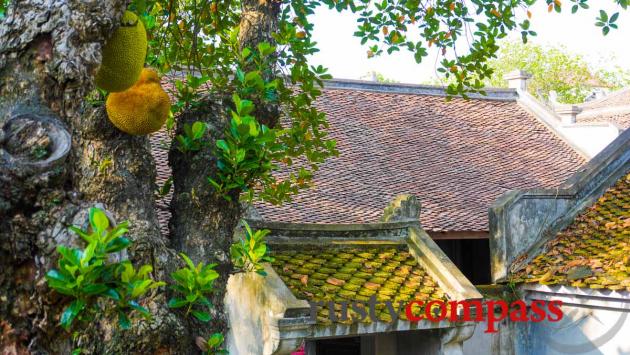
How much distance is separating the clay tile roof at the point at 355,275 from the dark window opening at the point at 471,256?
479cm

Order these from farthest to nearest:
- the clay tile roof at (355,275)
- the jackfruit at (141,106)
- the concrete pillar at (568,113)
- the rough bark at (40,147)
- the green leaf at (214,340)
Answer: the concrete pillar at (568,113) < the clay tile roof at (355,275) < the green leaf at (214,340) < the jackfruit at (141,106) < the rough bark at (40,147)

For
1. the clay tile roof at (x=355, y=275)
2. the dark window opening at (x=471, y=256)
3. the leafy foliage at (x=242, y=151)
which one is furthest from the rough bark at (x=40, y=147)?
the dark window opening at (x=471, y=256)

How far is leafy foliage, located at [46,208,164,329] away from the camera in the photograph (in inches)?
89.7

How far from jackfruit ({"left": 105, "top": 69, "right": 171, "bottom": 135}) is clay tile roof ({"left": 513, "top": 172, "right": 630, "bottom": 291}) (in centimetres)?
751

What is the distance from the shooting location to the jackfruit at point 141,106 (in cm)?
340

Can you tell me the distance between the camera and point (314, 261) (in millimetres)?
8992

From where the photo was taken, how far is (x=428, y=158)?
16.1 meters

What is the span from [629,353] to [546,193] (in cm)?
258

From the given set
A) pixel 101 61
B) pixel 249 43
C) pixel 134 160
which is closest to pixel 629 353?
pixel 249 43

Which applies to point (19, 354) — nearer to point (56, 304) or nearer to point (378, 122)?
point (56, 304)

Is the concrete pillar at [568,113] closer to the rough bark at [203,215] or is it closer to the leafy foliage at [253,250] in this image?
the leafy foliage at [253,250]

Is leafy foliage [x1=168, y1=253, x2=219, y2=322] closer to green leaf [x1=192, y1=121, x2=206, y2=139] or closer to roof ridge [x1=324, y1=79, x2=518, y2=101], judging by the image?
green leaf [x1=192, y1=121, x2=206, y2=139]

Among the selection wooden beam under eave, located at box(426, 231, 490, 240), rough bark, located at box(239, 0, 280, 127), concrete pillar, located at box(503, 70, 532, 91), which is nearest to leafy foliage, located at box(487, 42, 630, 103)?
→ concrete pillar, located at box(503, 70, 532, 91)

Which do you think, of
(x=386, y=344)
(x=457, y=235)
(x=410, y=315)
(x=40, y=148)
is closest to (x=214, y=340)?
(x=40, y=148)
